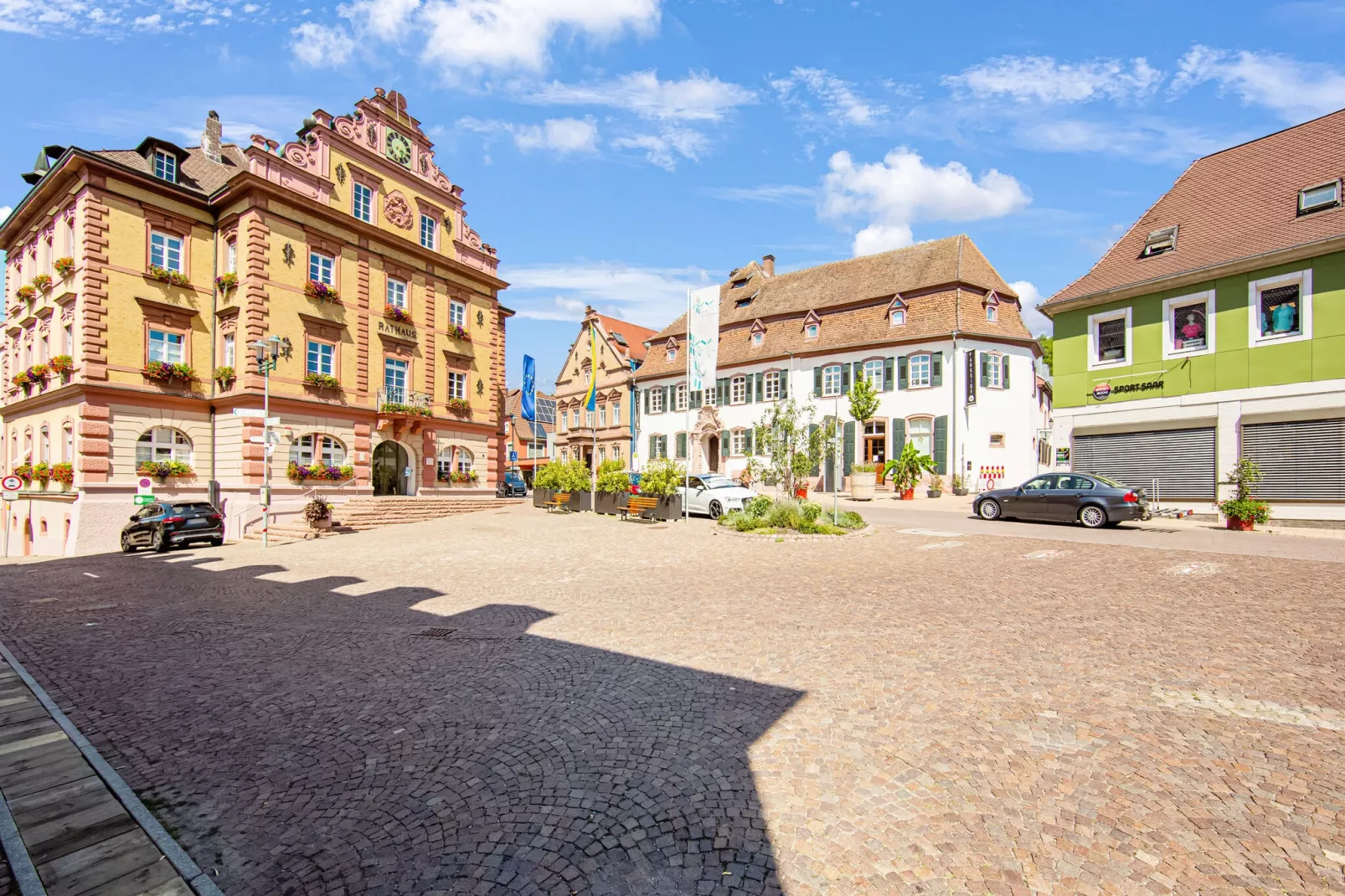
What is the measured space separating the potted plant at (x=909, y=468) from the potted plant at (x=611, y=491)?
1401cm

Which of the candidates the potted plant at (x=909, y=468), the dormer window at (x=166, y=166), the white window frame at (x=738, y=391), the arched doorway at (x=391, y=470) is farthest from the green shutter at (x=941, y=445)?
the dormer window at (x=166, y=166)

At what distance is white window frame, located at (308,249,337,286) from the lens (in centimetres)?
2575

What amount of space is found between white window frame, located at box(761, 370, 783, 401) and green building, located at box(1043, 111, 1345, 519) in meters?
17.1

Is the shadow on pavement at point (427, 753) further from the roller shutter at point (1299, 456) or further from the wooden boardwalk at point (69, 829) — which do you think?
the roller shutter at point (1299, 456)

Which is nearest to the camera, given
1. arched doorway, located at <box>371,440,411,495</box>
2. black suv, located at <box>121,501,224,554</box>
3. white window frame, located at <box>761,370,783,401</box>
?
black suv, located at <box>121,501,224,554</box>

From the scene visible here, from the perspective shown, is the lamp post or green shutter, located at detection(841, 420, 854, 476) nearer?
the lamp post

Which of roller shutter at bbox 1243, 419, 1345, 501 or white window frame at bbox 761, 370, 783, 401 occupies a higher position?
white window frame at bbox 761, 370, 783, 401

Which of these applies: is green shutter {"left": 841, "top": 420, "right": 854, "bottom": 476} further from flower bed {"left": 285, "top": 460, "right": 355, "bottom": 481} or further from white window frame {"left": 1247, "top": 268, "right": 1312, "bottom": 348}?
flower bed {"left": 285, "top": 460, "right": 355, "bottom": 481}

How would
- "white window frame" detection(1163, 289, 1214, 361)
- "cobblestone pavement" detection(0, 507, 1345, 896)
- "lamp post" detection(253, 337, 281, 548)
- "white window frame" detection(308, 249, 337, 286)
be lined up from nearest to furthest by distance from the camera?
"cobblestone pavement" detection(0, 507, 1345, 896) → "white window frame" detection(1163, 289, 1214, 361) → "lamp post" detection(253, 337, 281, 548) → "white window frame" detection(308, 249, 337, 286)

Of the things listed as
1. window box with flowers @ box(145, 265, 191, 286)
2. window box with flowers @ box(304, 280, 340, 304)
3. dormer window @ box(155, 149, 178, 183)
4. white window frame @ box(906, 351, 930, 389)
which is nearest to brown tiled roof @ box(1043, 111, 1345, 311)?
white window frame @ box(906, 351, 930, 389)

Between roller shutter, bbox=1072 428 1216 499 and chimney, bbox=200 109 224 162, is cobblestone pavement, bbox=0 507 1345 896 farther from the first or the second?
chimney, bbox=200 109 224 162

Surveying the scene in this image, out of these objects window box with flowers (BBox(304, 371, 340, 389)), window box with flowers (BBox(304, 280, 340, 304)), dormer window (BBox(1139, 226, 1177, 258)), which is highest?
dormer window (BBox(1139, 226, 1177, 258))

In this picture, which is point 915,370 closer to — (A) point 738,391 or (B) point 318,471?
(A) point 738,391

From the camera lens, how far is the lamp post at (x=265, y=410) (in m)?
20.3
